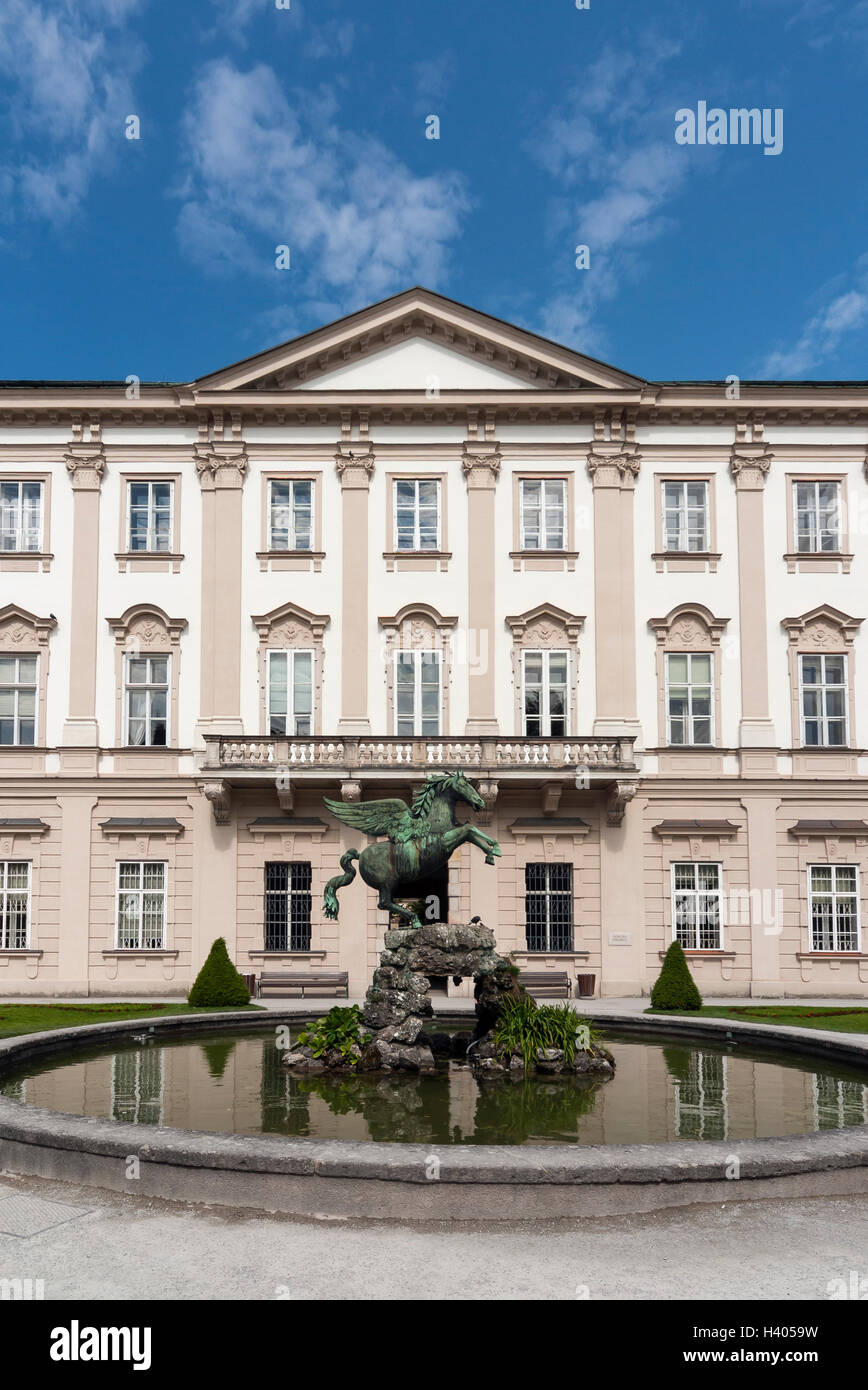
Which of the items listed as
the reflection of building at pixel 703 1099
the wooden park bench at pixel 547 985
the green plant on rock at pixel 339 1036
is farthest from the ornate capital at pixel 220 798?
the reflection of building at pixel 703 1099

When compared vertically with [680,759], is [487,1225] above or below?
below

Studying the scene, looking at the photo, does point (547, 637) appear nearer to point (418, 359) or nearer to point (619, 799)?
point (619, 799)

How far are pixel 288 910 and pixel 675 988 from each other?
10.3 meters

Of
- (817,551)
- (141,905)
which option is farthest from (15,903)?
(817,551)

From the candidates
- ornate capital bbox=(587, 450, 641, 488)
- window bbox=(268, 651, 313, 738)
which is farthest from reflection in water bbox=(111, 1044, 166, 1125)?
ornate capital bbox=(587, 450, 641, 488)

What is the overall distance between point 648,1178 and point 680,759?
22691 mm

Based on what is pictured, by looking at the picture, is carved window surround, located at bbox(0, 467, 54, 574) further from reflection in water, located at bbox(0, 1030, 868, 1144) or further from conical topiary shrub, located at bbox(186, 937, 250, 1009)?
reflection in water, located at bbox(0, 1030, 868, 1144)

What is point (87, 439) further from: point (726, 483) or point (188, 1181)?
point (188, 1181)

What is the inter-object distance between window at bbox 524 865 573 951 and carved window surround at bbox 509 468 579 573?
27.1ft

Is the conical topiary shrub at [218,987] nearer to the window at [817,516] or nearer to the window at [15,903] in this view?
the window at [15,903]

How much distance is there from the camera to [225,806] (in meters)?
29.5

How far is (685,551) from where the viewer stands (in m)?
31.2

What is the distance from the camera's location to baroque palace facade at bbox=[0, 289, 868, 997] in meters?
29.5
